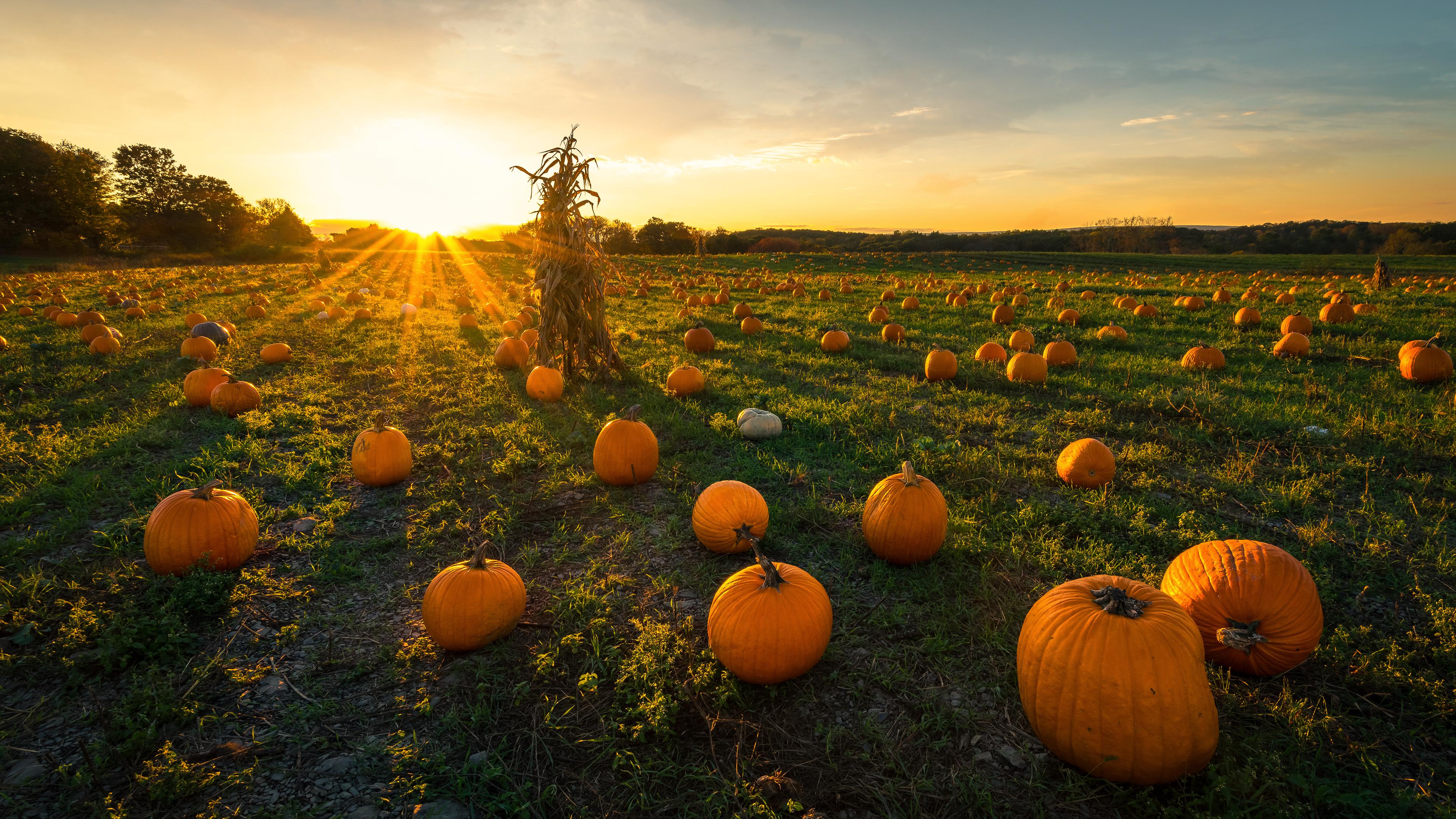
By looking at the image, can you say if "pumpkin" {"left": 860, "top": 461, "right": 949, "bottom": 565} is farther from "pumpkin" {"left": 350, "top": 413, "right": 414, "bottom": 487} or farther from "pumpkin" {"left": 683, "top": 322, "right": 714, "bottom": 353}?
"pumpkin" {"left": 683, "top": 322, "right": 714, "bottom": 353}

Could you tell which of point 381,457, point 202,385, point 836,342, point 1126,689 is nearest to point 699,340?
point 836,342

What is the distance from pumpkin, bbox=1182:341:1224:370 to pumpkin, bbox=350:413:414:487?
1039 centimetres

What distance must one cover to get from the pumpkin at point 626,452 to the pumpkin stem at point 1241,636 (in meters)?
4.12

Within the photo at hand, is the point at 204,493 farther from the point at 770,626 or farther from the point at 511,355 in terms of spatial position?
the point at 511,355

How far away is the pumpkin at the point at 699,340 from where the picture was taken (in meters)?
10.3

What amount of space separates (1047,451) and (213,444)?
9005 mm

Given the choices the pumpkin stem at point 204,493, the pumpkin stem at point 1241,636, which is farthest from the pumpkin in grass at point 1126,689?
the pumpkin stem at point 204,493

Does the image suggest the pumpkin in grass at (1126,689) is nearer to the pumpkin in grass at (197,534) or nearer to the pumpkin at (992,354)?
the pumpkin in grass at (197,534)

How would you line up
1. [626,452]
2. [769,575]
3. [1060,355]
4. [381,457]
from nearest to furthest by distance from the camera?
[769,575], [626,452], [381,457], [1060,355]

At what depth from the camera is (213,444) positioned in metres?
6.26

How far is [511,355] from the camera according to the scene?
31.0 feet

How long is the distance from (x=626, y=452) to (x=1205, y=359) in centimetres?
852

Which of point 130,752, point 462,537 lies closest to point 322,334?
point 462,537

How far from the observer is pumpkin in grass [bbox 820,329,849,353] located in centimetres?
1005
